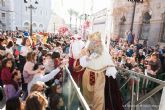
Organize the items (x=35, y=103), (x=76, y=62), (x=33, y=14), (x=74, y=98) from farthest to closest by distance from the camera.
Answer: (x=33, y=14) < (x=76, y=62) < (x=74, y=98) < (x=35, y=103)

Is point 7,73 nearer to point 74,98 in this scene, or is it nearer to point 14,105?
point 14,105

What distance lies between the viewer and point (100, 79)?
15.0 feet

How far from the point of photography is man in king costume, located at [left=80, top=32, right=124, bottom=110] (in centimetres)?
458

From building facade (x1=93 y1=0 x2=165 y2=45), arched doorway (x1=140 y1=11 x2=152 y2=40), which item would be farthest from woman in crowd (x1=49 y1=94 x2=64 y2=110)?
arched doorway (x1=140 y1=11 x2=152 y2=40)

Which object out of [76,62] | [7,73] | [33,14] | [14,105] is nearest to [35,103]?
[14,105]

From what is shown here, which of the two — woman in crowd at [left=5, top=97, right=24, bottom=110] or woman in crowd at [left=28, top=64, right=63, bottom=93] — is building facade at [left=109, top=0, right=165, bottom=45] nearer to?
woman in crowd at [left=28, top=64, right=63, bottom=93]

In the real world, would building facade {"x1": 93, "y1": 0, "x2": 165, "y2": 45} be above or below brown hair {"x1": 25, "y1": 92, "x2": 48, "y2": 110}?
above

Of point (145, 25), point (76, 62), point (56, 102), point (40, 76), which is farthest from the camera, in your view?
point (145, 25)

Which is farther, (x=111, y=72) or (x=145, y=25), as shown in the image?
(x=145, y=25)

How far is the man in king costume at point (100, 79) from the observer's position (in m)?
4.58

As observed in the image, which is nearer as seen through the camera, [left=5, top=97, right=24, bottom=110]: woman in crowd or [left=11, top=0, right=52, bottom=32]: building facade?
[left=5, top=97, right=24, bottom=110]: woman in crowd

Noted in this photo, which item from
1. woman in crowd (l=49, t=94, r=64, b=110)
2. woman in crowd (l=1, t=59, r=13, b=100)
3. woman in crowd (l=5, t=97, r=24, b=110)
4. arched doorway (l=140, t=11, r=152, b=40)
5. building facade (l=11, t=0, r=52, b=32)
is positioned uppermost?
building facade (l=11, t=0, r=52, b=32)

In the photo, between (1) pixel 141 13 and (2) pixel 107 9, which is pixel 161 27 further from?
(2) pixel 107 9

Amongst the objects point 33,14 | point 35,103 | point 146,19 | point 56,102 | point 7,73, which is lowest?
point 56,102
